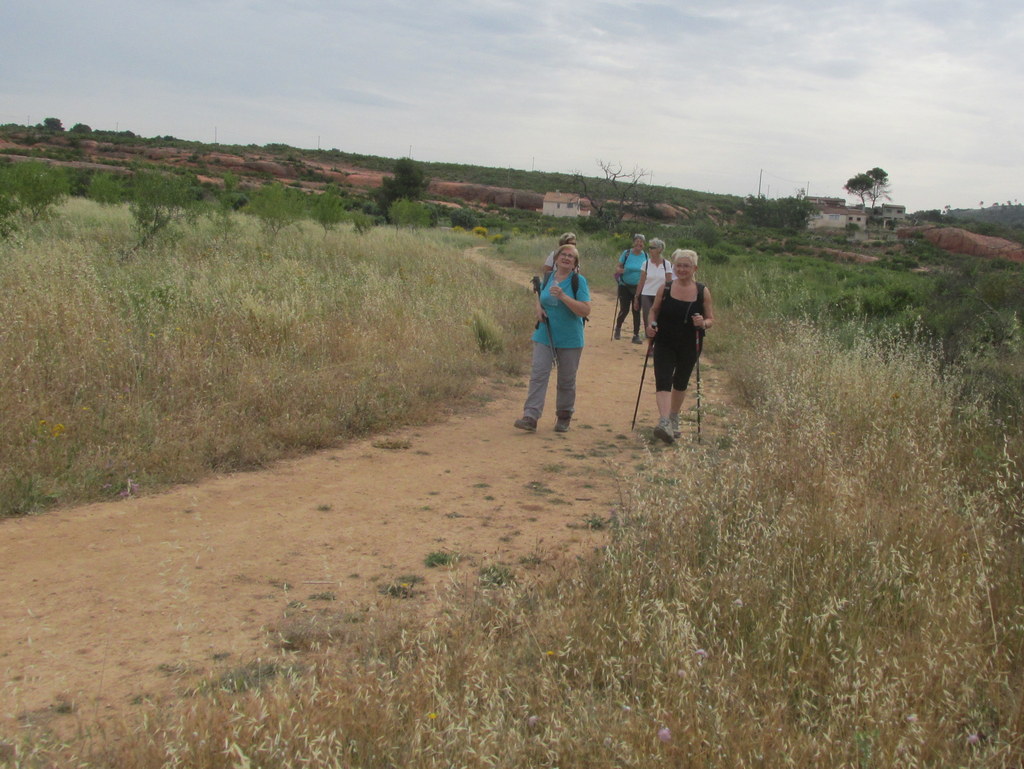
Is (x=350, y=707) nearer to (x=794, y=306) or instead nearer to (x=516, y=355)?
(x=516, y=355)

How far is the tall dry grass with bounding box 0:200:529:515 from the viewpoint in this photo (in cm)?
532

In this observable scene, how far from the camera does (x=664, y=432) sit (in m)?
6.73

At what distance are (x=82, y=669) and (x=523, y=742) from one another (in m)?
1.73

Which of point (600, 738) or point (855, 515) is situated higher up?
point (855, 515)

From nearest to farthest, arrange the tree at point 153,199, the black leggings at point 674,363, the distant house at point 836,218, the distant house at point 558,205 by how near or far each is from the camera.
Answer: the black leggings at point 674,363 → the tree at point 153,199 → the distant house at point 558,205 → the distant house at point 836,218

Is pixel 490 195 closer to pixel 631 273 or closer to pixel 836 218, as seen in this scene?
pixel 836 218

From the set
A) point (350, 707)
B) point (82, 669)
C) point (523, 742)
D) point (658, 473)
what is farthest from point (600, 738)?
point (658, 473)

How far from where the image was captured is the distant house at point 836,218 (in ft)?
254

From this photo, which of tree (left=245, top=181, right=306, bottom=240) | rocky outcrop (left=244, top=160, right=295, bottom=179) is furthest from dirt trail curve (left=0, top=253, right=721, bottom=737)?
rocky outcrop (left=244, top=160, right=295, bottom=179)

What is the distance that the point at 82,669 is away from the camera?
121 inches

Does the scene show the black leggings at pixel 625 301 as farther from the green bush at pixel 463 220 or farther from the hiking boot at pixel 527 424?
the green bush at pixel 463 220

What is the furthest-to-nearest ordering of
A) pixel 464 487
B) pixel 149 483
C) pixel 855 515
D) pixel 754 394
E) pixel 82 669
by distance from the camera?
pixel 754 394
pixel 464 487
pixel 149 483
pixel 855 515
pixel 82 669

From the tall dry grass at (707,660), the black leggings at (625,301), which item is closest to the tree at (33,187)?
the black leggings at (625,301)

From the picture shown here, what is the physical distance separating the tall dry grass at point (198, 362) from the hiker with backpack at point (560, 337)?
3.49 feet
